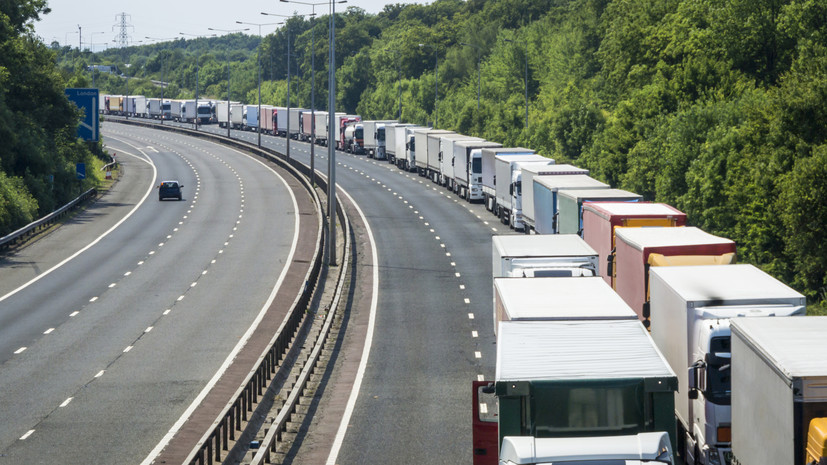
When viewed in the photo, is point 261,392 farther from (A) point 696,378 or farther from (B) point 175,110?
(B) point 175,110

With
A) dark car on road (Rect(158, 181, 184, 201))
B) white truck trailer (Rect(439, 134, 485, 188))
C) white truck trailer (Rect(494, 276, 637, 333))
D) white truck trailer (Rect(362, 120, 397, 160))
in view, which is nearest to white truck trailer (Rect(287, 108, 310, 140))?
white truck trailer (Rect(362, 120, 397, 160))

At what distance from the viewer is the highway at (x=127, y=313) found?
1034 inches

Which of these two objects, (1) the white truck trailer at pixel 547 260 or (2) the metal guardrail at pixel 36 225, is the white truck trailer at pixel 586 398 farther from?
(2) the metal guardrail at pixel 36 225

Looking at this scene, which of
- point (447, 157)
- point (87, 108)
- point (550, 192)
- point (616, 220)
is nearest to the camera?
point (616, 220)

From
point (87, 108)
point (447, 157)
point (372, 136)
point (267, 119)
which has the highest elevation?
point (87, 108)

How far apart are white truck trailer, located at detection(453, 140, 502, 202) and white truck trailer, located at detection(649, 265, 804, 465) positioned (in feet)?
170

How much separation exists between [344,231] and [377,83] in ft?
412

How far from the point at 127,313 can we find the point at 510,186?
25284mm

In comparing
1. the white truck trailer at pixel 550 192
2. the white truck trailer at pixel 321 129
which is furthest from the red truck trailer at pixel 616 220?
the white truck trailer at pixel 321 129

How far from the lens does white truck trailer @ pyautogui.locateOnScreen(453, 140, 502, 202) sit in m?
74.2

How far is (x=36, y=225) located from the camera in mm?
61969

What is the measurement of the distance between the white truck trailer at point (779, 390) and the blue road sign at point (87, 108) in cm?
6801

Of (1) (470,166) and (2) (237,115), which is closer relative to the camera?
(1) (470,166)

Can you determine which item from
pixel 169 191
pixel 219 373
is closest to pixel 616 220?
pixel 219 373
